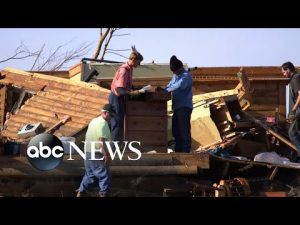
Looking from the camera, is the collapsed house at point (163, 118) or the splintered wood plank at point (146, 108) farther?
the splintered wood plank at point (146, 108)

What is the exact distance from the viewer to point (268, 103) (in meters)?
16.2

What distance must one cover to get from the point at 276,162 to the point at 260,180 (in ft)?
1.77

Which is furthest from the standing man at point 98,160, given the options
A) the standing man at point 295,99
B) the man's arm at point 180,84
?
the standing man at point 295,99

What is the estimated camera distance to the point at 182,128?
1190 cm

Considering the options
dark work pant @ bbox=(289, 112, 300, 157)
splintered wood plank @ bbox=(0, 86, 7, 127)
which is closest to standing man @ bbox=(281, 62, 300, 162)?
dark work pant @ bbox=(289, 112, 300, 157)

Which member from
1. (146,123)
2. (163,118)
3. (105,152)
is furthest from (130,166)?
(163,118)

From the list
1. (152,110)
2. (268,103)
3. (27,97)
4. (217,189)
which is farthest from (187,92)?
(268,103)

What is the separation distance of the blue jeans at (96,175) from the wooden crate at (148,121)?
123 cm

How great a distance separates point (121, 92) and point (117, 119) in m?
0.43

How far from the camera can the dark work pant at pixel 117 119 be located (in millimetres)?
11443

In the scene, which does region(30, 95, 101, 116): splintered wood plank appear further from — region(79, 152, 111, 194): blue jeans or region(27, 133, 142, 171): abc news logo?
region(79, 152, 111, 194): blue jeans

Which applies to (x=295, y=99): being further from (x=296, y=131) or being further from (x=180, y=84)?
(x=180, y=84)

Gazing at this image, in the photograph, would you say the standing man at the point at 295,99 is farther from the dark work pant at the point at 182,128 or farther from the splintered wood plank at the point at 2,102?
the splintered wood plank at the point at 2,102

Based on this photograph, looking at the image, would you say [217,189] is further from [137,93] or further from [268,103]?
[268,103]
